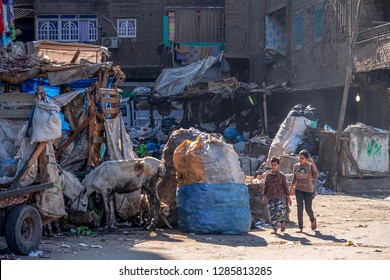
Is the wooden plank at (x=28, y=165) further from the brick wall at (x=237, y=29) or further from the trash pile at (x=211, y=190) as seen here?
the brick wall at (x=237, y=29)

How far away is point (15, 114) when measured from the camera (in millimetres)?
13352

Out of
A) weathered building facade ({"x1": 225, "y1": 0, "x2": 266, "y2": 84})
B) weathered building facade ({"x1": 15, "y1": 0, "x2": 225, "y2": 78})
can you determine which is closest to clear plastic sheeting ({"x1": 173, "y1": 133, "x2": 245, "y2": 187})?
weathered building facade ({"x1": 225, "y1": 0, "x2": 266, "y2": 84})

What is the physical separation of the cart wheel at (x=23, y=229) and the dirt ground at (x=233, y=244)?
0.55ft

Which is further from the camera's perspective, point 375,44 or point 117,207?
point 375,44

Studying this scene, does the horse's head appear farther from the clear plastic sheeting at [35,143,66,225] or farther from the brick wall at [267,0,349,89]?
the brick wall at [267,0,349,89]

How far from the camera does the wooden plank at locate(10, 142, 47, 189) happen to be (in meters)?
11.8

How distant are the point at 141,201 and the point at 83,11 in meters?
32.4

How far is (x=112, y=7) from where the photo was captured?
46.8 meters

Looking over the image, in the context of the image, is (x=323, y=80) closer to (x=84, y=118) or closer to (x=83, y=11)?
(x=84, y=118)

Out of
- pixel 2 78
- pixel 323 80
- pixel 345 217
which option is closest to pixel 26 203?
pixel 2 78

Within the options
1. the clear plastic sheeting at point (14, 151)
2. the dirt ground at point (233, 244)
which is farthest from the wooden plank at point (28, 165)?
the dirt ground at point (233, 244)

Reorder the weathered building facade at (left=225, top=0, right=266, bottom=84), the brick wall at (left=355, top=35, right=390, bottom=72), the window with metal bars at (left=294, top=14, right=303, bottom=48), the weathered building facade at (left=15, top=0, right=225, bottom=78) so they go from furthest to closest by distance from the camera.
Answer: the weathered building facade at (left=15, top=0, right=225, bottom=78), the weathered building facade at (left=225, top=0, right=266, bottom=84), the window with metal bars at (left=294, top=14, right=303, bottom=48), the brick wall at (left=355, top=35, right=390, bottom=72)

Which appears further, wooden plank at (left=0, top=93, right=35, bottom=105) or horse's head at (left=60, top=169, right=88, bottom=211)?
horse's head at (left=60, top=169, right=88, bottom=211)

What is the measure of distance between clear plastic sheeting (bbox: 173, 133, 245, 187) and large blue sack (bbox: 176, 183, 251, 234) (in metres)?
0.13
